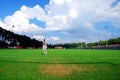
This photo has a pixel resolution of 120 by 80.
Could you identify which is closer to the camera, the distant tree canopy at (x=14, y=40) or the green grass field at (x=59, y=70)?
the green grass field at (x=59, y=70)

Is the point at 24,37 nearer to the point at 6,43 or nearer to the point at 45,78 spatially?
the point at 6,43

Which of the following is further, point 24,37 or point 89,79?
point 24,37

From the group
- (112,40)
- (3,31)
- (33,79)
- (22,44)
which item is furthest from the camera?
(112,40)

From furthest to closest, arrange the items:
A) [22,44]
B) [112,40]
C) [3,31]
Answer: [112,40] < [22,44] < [3,31]

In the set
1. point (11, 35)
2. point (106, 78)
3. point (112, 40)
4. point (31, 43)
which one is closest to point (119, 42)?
point (112, 40)

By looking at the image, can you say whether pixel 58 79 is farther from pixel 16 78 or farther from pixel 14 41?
pixel 14 41

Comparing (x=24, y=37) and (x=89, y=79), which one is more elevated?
(x=24, y=37)

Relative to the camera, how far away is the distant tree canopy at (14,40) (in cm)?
14138

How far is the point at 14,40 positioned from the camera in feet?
490

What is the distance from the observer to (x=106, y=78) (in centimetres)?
1181

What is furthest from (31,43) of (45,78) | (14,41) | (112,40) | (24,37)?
(45,78)

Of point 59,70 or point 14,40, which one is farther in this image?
point 14,40

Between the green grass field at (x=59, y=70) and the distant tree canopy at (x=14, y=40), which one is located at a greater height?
the distant tree canopy at (x=14, y=40)

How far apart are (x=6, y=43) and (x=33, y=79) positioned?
13514 centimetres
